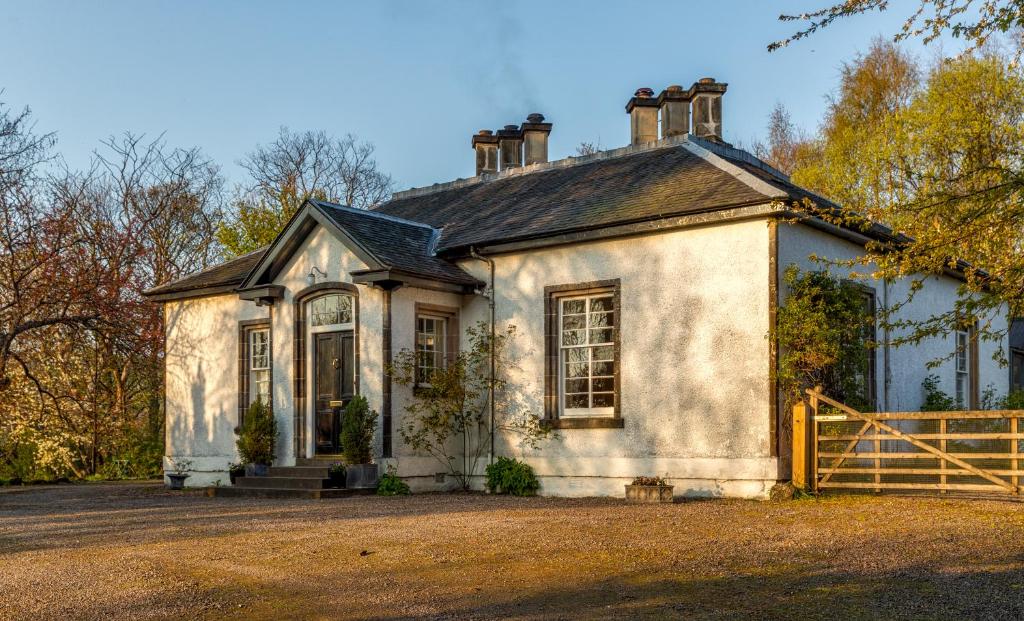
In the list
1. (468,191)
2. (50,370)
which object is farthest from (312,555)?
(50,370)

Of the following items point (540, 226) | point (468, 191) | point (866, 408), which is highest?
point (468, 191)

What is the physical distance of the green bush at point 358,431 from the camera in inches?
622

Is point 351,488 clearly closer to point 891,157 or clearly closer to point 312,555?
point 312,555

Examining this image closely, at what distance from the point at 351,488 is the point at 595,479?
3.81m

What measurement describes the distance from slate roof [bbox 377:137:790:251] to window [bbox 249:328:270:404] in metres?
3.93

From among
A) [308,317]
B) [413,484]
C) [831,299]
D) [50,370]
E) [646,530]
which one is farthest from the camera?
[50,370]

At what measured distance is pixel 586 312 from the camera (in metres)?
16.1

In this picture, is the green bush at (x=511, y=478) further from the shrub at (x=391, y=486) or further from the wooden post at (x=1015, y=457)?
the wooden post at (x=1015, y=457)

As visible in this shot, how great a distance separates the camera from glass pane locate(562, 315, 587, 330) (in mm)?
16172

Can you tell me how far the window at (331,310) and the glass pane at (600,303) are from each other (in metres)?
4.17

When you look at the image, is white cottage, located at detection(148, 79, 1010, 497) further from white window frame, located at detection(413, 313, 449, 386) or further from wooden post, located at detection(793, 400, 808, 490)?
wooden post, located at detection(793, 400, 808, 490)

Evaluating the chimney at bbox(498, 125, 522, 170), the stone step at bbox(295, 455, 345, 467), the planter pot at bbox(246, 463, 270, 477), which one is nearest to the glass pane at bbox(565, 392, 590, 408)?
the stone step at bbox(295, 455, 345, 467)

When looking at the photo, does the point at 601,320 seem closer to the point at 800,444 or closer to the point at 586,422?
the point at 586,422

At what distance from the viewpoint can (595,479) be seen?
611 inches
